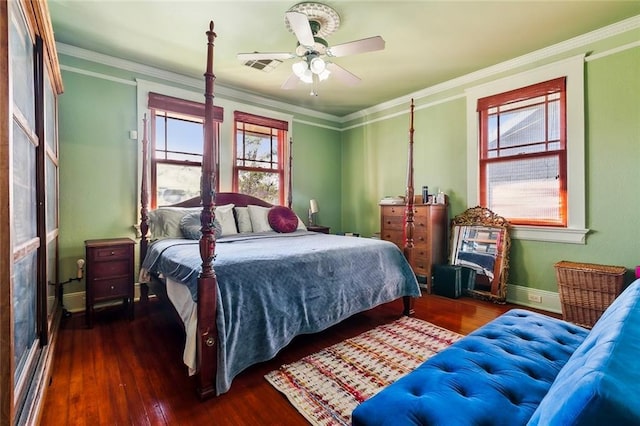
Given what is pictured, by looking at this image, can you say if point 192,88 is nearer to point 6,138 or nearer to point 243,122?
point 243,122

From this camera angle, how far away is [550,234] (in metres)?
3.27

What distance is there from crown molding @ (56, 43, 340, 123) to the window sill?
12.0 ft

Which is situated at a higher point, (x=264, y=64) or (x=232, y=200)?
(x=264, y=64)

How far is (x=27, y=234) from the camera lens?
65.0 inches

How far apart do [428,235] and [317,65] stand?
2.50 meters

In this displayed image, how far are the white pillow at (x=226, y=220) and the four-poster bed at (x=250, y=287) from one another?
0.54 meters

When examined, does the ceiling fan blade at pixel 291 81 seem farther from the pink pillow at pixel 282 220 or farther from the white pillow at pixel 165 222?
the white pillow at pixel 165 222

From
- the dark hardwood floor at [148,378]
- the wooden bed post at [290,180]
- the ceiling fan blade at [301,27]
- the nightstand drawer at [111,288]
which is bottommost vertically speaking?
the dark hardwood floor at [148,378]

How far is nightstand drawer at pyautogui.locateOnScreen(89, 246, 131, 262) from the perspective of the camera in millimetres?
2805

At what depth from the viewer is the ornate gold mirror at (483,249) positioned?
3508 mm

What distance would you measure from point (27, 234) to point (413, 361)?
253 cm

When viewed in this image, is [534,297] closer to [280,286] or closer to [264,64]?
[280,286]

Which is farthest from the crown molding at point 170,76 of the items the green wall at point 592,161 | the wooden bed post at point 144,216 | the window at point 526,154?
the window at point 526,154

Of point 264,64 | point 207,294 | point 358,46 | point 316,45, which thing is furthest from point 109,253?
point 358,46
